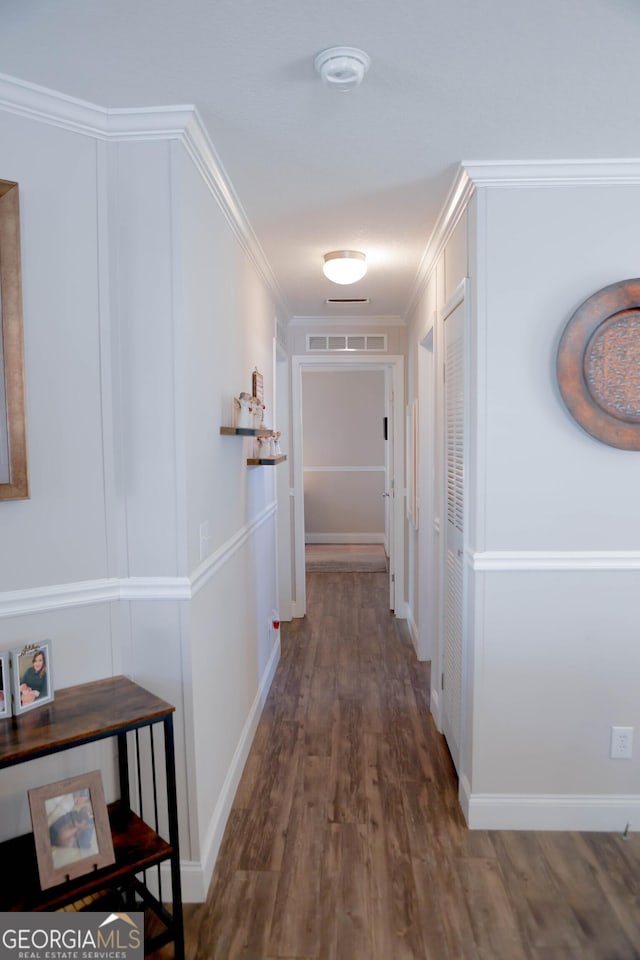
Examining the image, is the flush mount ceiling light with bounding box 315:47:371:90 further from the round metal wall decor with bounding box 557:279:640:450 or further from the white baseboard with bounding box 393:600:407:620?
the white baseboard with bounding box 393:600:407:620

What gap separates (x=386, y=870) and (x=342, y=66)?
2.44 meters

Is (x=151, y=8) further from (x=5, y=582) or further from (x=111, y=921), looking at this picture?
(x=111, y=921)

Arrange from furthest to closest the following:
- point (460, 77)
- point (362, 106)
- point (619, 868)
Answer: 1. point (619, 868)
2. point (362, 106)
3. point (460, 77)

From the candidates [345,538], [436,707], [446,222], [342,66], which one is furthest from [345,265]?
[345,538]

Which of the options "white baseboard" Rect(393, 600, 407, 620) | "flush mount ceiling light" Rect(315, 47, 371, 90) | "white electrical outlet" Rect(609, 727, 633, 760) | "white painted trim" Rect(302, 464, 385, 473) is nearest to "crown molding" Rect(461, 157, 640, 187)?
"flush mount ceiling light" Rect(315, 47, 371, 90)

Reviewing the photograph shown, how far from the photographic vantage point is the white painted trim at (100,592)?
5.57 ft

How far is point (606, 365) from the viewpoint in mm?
2145

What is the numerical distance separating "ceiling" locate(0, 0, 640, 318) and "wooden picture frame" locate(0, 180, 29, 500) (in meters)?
0.37

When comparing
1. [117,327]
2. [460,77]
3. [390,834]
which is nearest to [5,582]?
[117,327]

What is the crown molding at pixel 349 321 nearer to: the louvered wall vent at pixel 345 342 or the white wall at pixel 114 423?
the louvered wall vent at pixel 345 342

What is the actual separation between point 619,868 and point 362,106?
2.59m

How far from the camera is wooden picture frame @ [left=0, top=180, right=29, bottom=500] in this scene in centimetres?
160

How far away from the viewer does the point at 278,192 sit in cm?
235

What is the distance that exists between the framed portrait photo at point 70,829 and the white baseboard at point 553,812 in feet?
4.62
